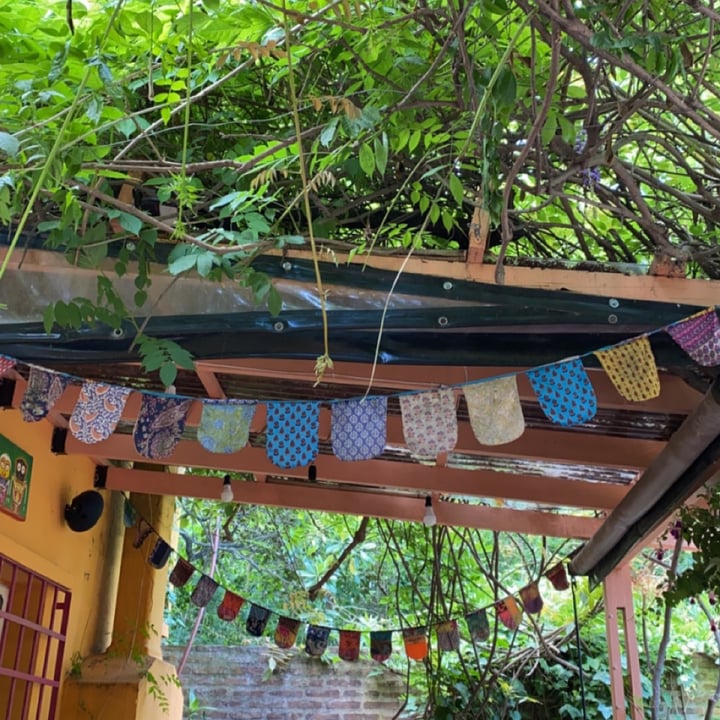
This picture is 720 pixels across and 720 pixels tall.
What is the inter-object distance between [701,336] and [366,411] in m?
1.01

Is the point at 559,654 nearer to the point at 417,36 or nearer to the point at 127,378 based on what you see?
the point at 127,378

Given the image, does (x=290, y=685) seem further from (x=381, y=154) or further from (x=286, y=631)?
(x=381, y=154)

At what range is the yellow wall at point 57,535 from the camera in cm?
376

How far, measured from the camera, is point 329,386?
3.27 metres

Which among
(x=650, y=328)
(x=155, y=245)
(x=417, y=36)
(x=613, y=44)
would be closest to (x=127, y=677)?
(x=155, y=245)

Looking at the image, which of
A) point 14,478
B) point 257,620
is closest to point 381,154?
point 14,478

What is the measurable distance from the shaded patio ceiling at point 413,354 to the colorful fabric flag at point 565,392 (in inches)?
4.8

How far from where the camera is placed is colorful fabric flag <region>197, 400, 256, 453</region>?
100 inches

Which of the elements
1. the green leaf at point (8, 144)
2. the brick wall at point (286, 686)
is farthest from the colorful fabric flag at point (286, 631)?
the green leaf at point (8, 144)

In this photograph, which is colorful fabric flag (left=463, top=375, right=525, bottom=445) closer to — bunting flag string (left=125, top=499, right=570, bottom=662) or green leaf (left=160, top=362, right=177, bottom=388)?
green leaf (left=160, top=362, right=177, bottom=388)

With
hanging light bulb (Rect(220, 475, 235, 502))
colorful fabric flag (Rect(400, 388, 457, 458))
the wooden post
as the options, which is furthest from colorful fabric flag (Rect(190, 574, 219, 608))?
colorful fabric flag (Rect(400, 388, 457, 458))

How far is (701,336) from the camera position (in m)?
2.30

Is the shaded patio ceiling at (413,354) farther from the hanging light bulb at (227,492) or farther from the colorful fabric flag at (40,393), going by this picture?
the hanging light bulb at (227,492)

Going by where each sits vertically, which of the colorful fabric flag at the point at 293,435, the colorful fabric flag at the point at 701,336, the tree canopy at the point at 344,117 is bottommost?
the colorful fabric flag at the point at 293,435
